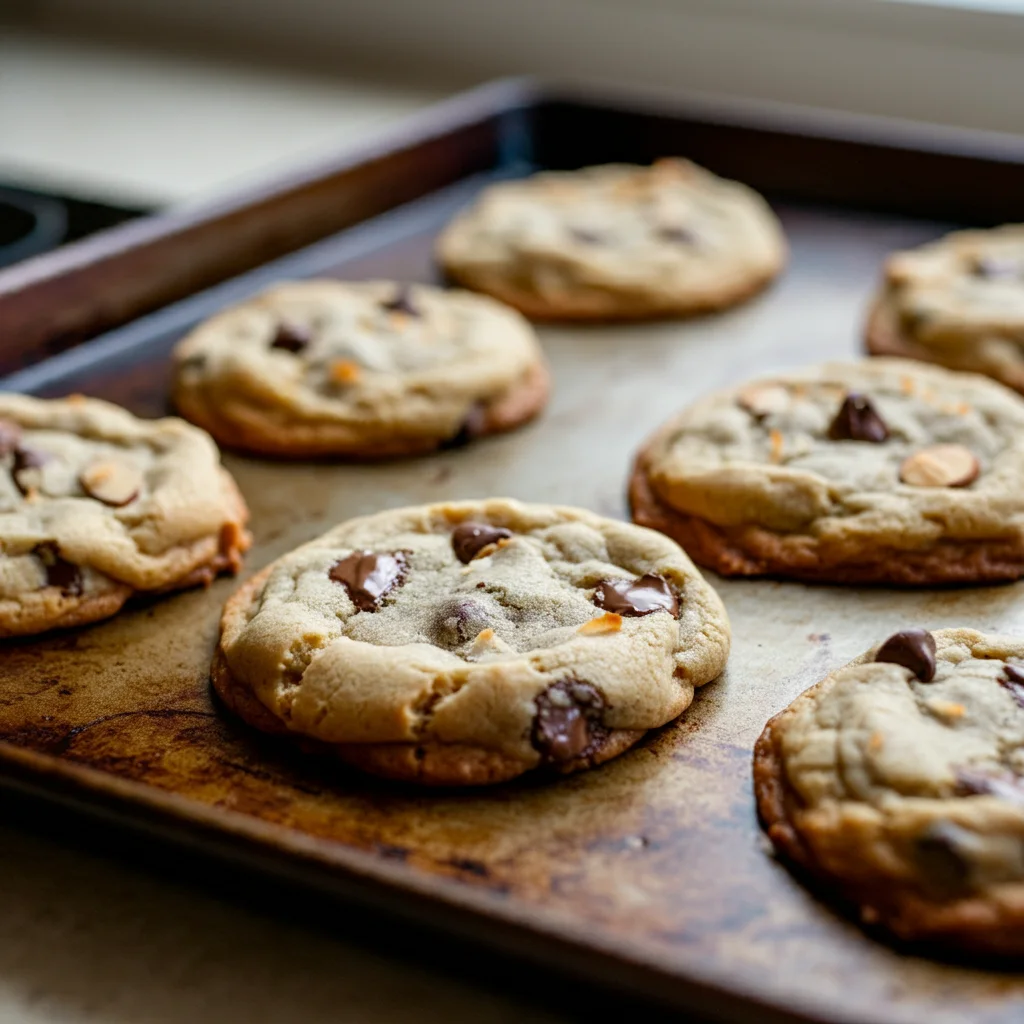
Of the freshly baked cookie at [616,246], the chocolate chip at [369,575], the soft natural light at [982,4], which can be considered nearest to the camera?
the chocolate chip at [369,575]

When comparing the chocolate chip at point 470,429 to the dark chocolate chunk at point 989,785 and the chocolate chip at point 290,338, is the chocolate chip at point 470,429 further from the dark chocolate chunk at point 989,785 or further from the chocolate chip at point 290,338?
the dark chocolate chunk at point 989,785

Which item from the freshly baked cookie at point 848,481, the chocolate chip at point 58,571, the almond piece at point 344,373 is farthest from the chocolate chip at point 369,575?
the almond piece at point 344,373

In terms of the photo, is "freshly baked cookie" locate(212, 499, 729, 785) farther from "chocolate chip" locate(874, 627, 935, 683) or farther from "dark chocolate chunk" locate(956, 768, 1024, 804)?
"dark chocolate chunk" locate(956, 768, 1024, 804)

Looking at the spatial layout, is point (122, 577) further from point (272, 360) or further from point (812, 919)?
point (812, 919)

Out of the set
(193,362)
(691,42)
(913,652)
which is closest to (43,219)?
(193,362)

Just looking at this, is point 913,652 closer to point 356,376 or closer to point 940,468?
point 940,468

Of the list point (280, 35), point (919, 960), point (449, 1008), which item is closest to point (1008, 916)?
point (919, 960)

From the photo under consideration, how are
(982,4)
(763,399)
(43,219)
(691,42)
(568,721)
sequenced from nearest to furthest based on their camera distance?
1. (568,721)
2. (763,399)
3. (43,219)
4. (982,4)
5. (691,42)
